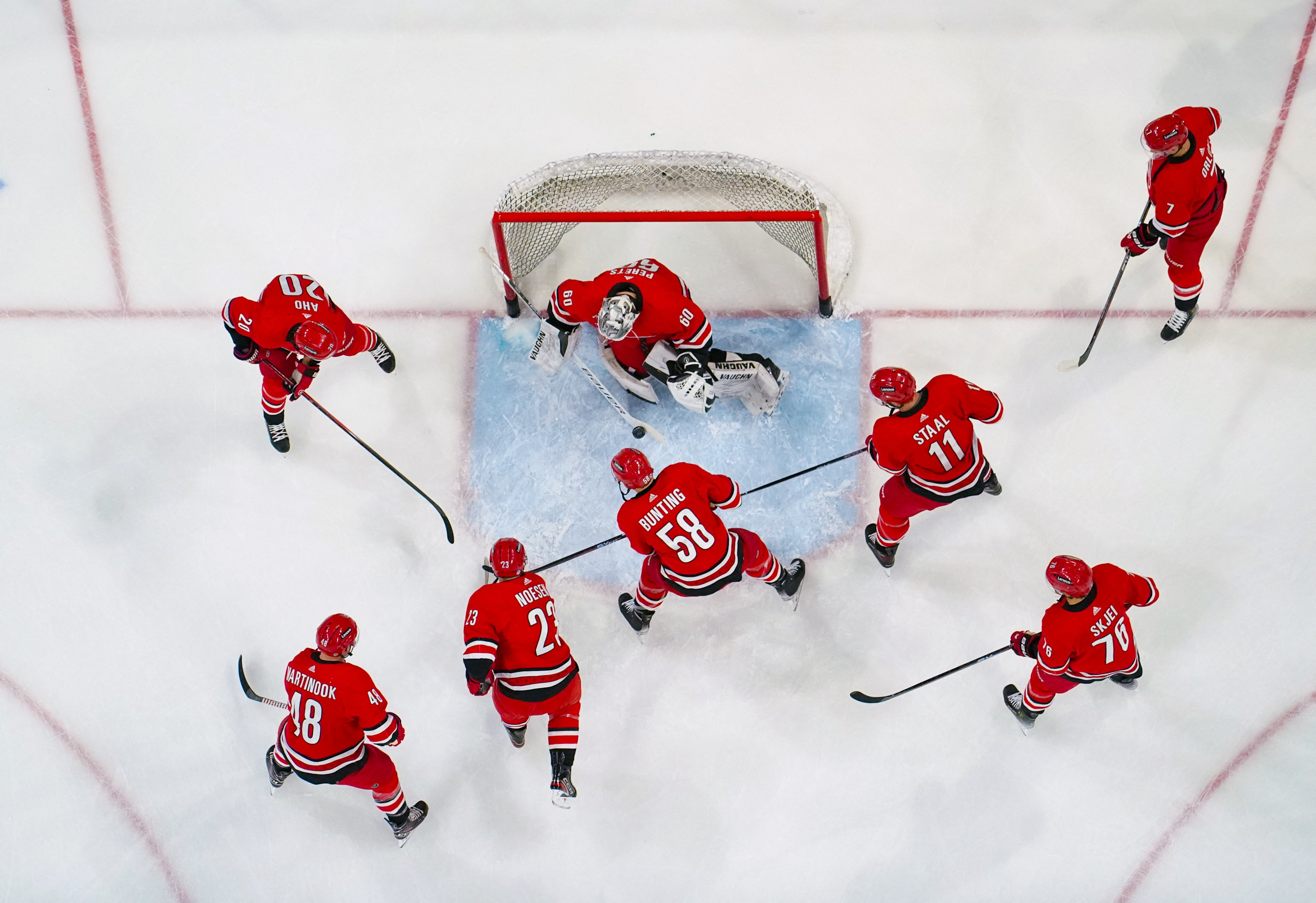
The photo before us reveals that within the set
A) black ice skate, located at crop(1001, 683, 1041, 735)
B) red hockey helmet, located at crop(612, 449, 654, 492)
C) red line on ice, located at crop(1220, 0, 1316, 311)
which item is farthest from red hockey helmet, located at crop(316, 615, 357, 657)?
red line on ice, located at crop(1220, 0, 1316, 311)

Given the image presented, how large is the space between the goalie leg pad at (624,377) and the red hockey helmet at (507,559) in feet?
2.85

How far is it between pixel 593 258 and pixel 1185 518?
2.51m

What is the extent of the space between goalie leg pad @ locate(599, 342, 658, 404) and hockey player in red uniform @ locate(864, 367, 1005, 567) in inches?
37.0

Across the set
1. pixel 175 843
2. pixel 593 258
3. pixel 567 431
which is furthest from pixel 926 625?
pixel 175 843

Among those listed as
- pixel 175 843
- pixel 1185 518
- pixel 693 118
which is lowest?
pixel 175 843

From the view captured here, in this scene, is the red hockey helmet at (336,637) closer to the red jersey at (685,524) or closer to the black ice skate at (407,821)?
the black ice skate at (407,821)

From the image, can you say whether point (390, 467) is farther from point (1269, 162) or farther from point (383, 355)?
point (1269, 162)

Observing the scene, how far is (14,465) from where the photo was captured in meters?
4.42

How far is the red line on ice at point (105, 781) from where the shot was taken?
4.02 meters

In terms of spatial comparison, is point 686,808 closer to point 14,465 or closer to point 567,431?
point 567,431

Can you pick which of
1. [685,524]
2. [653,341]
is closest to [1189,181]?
[653,341]

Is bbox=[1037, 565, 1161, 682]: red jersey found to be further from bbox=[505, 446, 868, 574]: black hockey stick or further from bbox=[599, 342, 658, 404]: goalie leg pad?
bbox=[599, 342, 658, 404]: goalie leg pad

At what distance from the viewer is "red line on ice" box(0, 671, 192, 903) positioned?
4020 mm

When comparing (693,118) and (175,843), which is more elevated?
(693,118)
